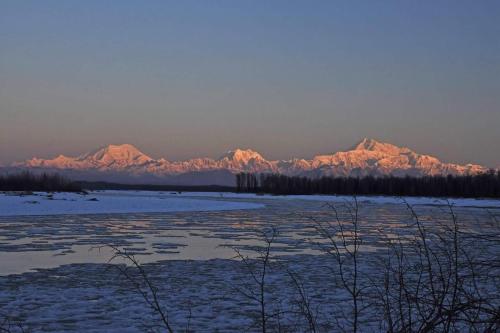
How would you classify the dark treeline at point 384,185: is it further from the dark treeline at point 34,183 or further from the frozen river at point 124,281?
the frozen river at point 124,281

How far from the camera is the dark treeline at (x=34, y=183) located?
8574 cm

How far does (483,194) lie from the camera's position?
107938 mm

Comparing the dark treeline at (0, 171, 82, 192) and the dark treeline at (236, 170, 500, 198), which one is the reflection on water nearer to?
the dark treeline at (0, 171, 82, 192)

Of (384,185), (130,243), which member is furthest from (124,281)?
(384,185)

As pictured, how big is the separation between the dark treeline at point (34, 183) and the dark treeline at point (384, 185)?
6347cm

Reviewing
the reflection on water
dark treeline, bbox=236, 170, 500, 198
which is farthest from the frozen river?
dark treeline, bbox=236, 170, 500, 198

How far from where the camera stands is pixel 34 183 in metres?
89.9

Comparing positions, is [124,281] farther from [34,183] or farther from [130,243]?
[34,183]

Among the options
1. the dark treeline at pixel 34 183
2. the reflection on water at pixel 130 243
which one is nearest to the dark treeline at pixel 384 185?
the dark treeline at pixel 34 183

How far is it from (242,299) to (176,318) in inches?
62.3

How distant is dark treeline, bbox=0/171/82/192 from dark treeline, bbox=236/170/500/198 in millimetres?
63473

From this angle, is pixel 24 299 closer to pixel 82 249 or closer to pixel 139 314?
pixel 139 314

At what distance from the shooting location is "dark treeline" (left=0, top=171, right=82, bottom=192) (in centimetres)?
8574

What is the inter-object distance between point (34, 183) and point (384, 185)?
273ft
